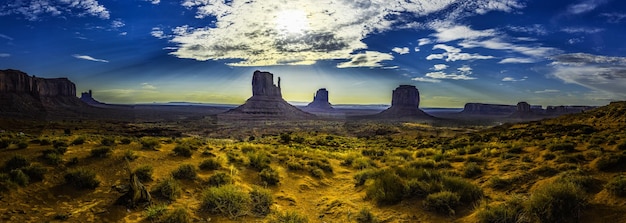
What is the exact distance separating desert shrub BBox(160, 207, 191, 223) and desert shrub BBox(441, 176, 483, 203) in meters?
7.57

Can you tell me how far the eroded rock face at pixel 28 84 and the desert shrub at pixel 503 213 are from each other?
16572 cm

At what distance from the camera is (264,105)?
6299 inches

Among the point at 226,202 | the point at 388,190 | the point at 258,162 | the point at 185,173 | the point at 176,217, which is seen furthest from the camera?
the point at 258,162

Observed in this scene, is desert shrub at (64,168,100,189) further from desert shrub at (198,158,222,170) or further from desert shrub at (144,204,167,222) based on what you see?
desert shrub at (198,158,222,170)

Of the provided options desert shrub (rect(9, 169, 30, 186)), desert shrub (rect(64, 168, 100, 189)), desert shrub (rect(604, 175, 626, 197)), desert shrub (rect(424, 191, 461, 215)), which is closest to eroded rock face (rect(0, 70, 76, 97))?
desert shrub (rect(9, 169, 30, 186))

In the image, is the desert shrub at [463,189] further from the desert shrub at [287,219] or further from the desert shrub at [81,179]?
the desert shrub at [81,179]

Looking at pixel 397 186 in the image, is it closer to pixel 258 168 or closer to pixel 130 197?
pixel 258 168

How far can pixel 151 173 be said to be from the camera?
34.5ft

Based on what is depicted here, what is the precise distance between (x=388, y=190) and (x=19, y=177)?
439 inches

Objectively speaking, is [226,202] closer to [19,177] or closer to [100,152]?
[19,177]

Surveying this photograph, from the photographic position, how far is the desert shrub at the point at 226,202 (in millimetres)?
8500

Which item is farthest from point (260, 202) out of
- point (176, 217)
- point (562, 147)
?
point (562, 147)

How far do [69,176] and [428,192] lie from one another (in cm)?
1136

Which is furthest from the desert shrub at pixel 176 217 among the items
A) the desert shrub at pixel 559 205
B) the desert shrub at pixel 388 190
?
the desert shrub at pixel 559 205
